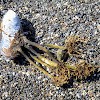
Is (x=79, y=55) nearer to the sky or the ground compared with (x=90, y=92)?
nearer to the sky

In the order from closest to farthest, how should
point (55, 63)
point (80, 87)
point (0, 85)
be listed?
point (55, 63)
point (80, 87)
point (0, 85)

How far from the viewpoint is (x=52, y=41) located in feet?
6.23

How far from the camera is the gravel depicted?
178 centimetres

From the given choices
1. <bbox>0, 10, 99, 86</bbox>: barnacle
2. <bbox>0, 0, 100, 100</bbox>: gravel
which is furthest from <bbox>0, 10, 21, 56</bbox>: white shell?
<bbox>0, 0, 100, 100</bbox>: gravel

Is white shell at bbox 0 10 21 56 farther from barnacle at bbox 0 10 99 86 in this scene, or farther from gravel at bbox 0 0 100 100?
gravel at bbox 0 0 100 100

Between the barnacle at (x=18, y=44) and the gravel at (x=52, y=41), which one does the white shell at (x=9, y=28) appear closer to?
the barnacle at (x=18, y=44)

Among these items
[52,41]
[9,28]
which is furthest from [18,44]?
[52,41]

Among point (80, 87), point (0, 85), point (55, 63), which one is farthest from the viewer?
point (0, 85)

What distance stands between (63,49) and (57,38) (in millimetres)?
207

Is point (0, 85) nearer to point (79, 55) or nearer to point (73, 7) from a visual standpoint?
point (79, 55)

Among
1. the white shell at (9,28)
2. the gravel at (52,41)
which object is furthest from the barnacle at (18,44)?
the gravel at (52,41)

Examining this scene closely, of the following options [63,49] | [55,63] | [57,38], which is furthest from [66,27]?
[55,63]

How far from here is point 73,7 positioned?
192 cm

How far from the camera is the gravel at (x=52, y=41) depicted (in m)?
1.78
